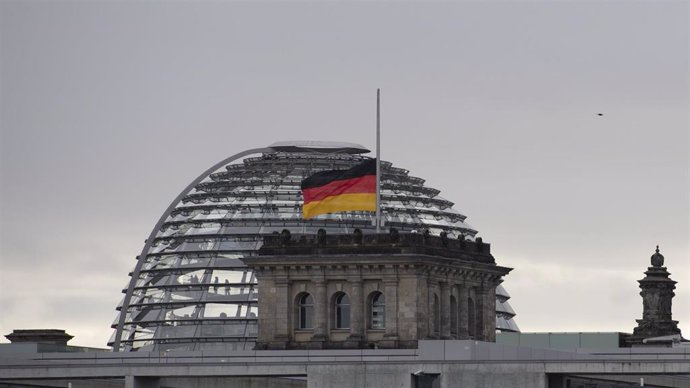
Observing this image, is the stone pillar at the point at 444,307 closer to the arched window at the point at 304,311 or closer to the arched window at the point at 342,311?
the arched window at the point at 342,311

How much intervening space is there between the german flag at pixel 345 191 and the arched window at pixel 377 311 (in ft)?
26.2

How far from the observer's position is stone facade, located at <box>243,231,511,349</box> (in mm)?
166625

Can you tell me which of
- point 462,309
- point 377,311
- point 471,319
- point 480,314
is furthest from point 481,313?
point 377,311

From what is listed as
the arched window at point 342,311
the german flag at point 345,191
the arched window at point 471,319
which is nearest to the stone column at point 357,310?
the arched window at point 342,311

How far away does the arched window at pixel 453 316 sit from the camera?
17225 centimetres

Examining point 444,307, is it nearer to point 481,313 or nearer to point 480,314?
point 480,314

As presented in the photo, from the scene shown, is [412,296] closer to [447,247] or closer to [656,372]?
[447,247]

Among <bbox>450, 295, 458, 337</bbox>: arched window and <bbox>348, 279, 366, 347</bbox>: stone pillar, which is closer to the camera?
<bbox>348, 279, 366, 347</bbox>: stone pillar

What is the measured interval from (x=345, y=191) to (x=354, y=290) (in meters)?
8.98

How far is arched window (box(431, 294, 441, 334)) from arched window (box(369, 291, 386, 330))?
2605 millimetres

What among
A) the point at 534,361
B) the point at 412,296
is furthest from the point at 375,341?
the point at 534,361

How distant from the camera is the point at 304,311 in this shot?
169m

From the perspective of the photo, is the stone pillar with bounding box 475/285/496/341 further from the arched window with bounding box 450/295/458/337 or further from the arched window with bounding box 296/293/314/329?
the arched window with bounding box 296/293/314/329

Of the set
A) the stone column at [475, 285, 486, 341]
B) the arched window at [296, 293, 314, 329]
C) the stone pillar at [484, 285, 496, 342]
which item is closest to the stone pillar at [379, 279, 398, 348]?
the arched window at [296, 293, 314, 329]
